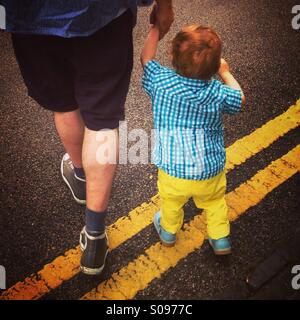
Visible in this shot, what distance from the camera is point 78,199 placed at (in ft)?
6.73

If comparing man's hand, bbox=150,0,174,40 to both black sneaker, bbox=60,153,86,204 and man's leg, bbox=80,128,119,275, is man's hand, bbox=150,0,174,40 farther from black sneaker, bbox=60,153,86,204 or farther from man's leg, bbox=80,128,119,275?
black sneaker, bbox=60,153,86,204

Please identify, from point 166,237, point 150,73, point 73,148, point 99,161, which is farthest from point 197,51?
point 166,237

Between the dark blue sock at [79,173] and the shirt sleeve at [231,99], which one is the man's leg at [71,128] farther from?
the shirt sleeve at [231,99]

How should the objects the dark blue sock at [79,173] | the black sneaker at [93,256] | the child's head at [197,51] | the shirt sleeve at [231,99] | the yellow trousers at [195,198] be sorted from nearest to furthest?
the child's head at [197,51] < the shirt sleeve at [231,99] < the yellow trousers at [195,198] < the black sneaker at [93,256] < the dark blue sock at [79,173]

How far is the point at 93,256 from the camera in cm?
175

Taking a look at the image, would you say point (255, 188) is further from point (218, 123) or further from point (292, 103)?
point (292, 103)

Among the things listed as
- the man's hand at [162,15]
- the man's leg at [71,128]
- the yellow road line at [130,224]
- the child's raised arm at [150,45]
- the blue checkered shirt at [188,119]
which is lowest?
the yellow road line at [130,224]

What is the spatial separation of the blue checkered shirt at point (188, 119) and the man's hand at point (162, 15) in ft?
0.55

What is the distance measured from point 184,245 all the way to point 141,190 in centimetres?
44

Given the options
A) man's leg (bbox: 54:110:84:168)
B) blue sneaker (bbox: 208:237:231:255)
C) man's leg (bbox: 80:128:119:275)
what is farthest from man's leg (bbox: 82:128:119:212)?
blue sneaker (bbox: 208:237:231:255)

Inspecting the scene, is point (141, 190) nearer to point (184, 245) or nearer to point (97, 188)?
point (184, 245)

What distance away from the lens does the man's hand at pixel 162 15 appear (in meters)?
1.46

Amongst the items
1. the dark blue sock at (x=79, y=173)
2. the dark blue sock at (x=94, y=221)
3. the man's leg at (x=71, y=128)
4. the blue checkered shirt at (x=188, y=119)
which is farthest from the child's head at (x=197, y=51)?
the dark blue sock at (x=79, y=173)

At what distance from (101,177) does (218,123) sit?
600 mm
